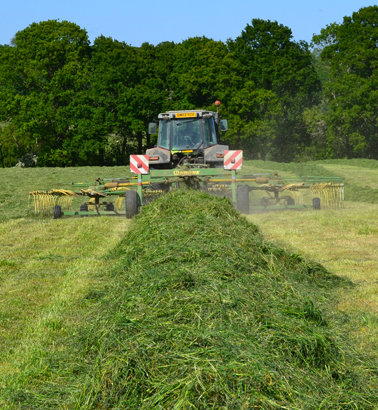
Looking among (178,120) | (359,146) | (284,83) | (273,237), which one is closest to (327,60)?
(284,83)

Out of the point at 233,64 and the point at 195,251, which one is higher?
the point at 233,64

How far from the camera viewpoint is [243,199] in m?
11.8

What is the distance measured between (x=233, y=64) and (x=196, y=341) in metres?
40.1

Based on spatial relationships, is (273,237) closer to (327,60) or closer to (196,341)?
(196,341)

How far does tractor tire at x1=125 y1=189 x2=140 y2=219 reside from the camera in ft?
38.1

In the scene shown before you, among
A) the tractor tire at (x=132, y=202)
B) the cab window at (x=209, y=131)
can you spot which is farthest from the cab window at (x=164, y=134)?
the tractor tire at (x=132, y=202)

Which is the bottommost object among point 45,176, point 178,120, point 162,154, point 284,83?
point 45,176

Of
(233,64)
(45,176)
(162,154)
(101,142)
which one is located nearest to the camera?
Result: (162,154)

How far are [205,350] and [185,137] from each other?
10.9 m

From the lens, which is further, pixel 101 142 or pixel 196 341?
pixel 101 142

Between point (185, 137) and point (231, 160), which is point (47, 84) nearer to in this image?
point (185, 137)

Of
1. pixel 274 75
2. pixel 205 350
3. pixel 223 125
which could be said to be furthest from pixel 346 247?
pixel 274 75

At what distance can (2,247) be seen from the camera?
8.46 m

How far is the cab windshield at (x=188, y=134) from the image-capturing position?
1347cm
